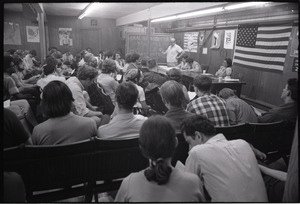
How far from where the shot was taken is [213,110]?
2377 millimetres

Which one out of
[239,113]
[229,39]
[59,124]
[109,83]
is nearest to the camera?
[59,124]

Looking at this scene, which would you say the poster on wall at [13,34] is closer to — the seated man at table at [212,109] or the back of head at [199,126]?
the seated man at table at [212,109]

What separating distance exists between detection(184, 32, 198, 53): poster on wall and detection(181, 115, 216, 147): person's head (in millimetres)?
8259

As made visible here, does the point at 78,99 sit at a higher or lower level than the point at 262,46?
lower

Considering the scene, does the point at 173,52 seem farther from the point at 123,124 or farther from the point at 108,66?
the point at 123,124

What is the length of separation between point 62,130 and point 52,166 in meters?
0.30

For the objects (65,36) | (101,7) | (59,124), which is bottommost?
(59,124)

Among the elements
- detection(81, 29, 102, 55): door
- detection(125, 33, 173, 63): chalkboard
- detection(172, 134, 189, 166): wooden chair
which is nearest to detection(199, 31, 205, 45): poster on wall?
detection(125, 33, 173, 63): chalkboard

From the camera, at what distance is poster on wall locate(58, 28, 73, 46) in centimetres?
1103

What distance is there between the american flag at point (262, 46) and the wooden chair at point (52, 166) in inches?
221

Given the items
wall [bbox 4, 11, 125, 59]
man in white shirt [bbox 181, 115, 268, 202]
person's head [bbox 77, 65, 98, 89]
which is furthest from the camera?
wall [bbox 4, 11, 125, 59]

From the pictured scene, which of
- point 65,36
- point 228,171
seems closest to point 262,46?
point 228,171

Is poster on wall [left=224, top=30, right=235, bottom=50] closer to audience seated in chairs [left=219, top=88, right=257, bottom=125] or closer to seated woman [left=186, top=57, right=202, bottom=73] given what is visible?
seated woman [left=186, top=57, right=202, bottom=73]

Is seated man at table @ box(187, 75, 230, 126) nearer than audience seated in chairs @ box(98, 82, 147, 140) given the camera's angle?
No
